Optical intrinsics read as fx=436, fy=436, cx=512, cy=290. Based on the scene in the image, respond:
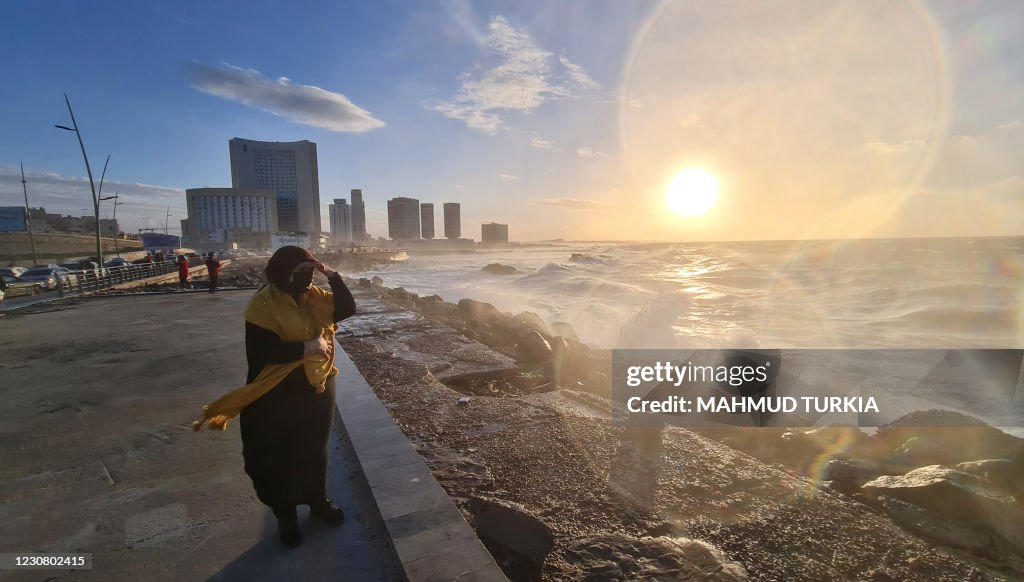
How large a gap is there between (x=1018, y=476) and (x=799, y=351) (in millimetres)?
8311

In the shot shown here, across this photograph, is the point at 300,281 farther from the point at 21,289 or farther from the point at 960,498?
the point at 21,289

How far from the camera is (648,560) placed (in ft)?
7.65

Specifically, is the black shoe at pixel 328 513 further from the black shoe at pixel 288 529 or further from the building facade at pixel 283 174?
the building facade at pixel 283 174

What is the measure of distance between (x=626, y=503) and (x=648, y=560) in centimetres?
53

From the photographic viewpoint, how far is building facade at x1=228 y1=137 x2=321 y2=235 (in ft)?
456

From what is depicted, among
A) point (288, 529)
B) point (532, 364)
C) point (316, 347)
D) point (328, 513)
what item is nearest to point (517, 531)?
point (328, 513)

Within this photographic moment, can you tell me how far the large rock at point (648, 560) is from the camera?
2.24 metres

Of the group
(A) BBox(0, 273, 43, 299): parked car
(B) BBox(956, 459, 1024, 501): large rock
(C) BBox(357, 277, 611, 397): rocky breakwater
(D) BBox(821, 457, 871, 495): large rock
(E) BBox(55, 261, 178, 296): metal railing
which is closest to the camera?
(B) BBox(956, 459, 1024, 501): large rock

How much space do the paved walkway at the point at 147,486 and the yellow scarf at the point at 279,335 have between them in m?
0.74

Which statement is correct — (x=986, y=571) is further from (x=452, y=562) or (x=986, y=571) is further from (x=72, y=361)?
(x=72, y=361)

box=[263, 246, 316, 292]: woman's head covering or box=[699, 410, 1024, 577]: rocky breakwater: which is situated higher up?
box=[263, 246, 316, 292]: woman's head covering

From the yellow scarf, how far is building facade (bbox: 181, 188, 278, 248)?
144 m

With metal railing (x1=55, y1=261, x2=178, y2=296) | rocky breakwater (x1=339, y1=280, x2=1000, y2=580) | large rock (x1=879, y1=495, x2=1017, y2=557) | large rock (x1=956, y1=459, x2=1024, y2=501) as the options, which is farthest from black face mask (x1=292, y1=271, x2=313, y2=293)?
metal railing (x1=55, y1=261, x2=178, y2=296)

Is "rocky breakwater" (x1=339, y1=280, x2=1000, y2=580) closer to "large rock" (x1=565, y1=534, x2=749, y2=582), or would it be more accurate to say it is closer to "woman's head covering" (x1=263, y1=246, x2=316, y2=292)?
"large rock" (x1=565, y1=534, x2=749, y2=582)
